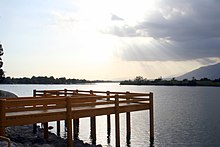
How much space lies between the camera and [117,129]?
17797 mm

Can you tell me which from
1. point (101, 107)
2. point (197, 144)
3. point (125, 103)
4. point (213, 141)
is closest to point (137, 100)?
point (125, 103)

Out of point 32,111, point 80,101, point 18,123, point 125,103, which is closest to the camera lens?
point 18,123

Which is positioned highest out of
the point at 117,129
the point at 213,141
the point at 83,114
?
the point at 83,114

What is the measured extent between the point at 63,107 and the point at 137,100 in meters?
5.56

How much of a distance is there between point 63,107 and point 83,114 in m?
1.11

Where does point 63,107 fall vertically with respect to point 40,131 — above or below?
above

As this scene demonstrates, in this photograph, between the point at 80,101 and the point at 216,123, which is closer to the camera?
the point at 80,101

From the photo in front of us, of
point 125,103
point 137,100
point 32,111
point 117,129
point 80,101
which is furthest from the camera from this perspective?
point 125,103

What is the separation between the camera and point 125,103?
20719 millimetres

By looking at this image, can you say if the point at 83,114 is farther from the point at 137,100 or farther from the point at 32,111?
the point at 137,100

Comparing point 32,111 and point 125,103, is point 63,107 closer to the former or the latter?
point 32,111

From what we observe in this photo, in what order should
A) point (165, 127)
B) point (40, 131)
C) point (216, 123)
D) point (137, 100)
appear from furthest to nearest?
point (216, 123) → point (165, 127) → point (40, 131) → point (137, 100)

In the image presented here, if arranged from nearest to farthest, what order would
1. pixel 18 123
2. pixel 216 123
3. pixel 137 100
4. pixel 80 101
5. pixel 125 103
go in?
1. pixel 18 123
2. pixel 80 101
3. pixel 137 100
4. pixel 125 103
5. pixel 216 123

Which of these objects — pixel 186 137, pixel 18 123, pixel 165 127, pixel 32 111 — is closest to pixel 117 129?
pixel 32 111
